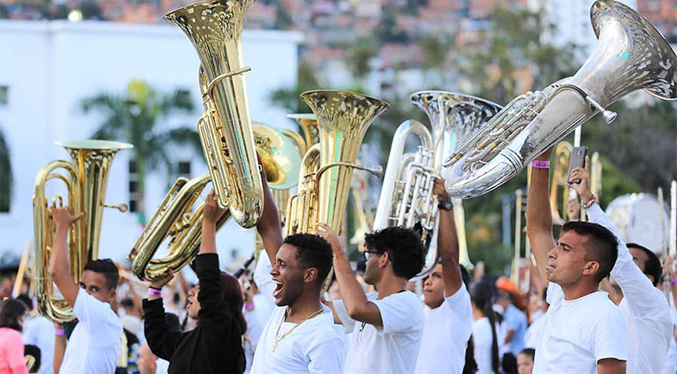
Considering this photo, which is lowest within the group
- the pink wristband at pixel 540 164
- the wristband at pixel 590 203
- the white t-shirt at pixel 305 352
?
the white t-shirt at pixel 305 352

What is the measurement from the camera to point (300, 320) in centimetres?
541

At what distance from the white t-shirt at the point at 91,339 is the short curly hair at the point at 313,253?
177cm

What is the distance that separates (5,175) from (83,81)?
3.83 meters

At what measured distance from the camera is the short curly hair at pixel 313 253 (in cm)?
551

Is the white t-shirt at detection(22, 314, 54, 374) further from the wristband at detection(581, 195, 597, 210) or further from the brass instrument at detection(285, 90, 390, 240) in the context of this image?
the wristband at detection(581, 195, 597, 210)

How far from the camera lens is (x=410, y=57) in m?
104

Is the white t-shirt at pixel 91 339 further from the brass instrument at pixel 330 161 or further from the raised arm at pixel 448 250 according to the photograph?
the raised arm at pixel 448 250

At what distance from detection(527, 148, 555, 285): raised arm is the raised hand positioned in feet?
9.37

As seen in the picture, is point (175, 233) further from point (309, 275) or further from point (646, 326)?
point (646, 326)

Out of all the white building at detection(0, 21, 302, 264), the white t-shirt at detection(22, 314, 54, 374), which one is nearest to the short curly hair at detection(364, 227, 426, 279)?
the white t-shirt at detection(22, 314, 54, 374)

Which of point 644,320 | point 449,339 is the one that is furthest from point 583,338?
point 449,339

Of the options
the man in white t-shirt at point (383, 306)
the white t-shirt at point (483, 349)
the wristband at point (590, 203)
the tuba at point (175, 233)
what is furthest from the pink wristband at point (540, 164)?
the white t-shirt at point (483, 349)

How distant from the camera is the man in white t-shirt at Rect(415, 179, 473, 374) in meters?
6.56

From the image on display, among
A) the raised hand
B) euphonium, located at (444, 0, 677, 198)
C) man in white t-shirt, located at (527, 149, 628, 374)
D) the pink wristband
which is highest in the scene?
euphonium, located at (444, 0, 677, 198)
